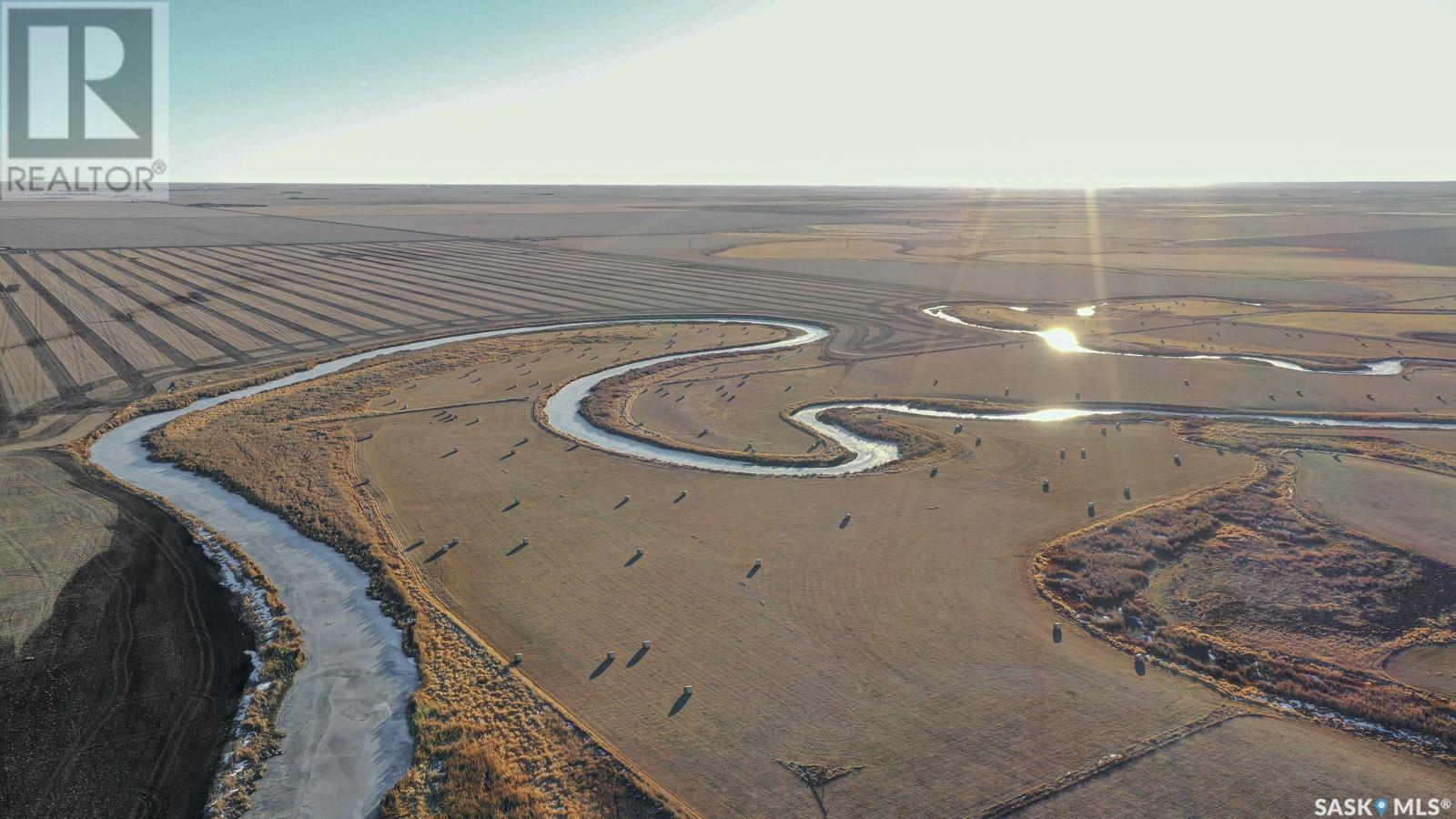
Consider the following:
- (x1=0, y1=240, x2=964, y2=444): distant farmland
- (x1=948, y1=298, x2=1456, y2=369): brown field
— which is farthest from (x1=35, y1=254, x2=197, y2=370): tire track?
(x1=948, y1=298, x2=1456, y2=369): brown field

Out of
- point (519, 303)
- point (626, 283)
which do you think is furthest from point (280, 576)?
point (626, 283)

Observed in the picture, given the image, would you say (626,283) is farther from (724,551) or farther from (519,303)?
(724,551)

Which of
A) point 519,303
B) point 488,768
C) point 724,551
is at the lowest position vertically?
point 488,768

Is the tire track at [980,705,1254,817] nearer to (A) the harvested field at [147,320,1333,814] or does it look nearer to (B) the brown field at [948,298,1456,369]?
(A) the harvested field at [147,320,1333,814]

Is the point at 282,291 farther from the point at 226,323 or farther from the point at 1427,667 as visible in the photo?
the point at 1427,667

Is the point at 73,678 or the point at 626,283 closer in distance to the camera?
the point at 73,678

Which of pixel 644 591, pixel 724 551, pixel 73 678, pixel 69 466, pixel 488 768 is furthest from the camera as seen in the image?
pixel 69 466

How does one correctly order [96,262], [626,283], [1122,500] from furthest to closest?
[96,262] < [626,283] < [1122,500]

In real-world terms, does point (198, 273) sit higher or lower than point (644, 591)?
higher
